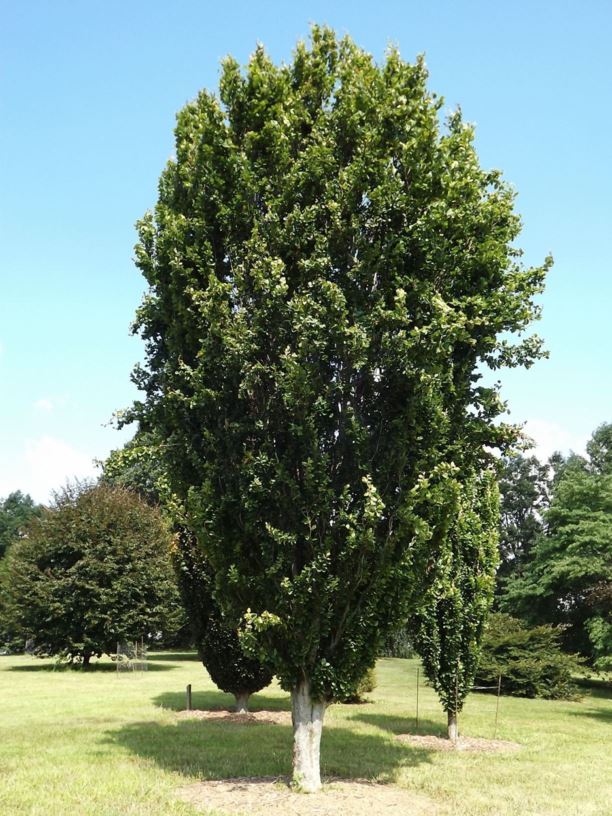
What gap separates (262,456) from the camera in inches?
395

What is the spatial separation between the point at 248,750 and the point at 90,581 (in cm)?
2128

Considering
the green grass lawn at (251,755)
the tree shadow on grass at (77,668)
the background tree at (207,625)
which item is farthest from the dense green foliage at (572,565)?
the background tree at (207,625)

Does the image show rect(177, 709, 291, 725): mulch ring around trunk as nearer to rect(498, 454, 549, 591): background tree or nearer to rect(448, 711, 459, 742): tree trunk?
rect(448, 711, 459, 742): tree trunk

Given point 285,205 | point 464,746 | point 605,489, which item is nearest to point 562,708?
point 464,746

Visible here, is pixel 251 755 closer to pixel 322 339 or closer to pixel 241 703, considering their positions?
pixel 241 703

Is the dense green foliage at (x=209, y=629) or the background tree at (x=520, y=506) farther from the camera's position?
the background tree at (x=520, y=506)

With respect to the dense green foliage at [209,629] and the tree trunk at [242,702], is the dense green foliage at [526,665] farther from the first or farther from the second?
the dense green foliage at [209,629]

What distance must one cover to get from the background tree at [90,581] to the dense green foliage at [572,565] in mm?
17754

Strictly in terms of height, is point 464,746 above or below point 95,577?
below

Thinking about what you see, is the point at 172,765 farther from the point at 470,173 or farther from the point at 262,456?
the point at 470,173

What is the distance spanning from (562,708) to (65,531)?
2287 cm

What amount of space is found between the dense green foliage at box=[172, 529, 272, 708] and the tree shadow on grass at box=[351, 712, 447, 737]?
3.02 metres

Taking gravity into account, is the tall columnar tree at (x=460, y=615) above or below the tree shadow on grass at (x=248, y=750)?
above

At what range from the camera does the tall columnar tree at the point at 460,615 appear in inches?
582
